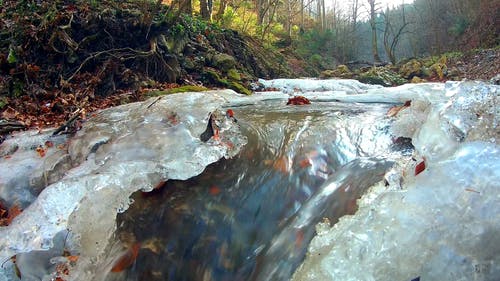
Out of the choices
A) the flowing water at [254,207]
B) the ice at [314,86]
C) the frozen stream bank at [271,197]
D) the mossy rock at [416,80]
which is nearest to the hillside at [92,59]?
the ice at [314,86]

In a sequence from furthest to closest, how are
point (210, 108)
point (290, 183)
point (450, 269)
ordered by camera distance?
1. point (210, 108)
2. point (290, 183)
3. point (450, 269)

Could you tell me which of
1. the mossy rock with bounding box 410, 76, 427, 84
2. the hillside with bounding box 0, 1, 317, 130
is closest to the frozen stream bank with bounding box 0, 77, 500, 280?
the hillside with bounding box 0, 1, 317, 130

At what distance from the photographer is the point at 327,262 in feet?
3.76

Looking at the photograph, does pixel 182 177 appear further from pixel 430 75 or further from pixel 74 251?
pixel 430 75

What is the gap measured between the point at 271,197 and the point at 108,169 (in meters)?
0.90

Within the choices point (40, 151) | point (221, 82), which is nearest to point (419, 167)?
point (40, 151)

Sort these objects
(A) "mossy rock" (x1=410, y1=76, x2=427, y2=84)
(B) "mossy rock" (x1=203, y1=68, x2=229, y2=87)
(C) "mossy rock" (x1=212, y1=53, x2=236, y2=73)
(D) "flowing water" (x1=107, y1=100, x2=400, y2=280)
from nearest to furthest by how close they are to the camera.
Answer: (D) "flowing water" (x1=107, y1=100, x2=400, y2=280) < (B) "mossy rock" (x1=203, y1=68, x2=229, y2=87) < (C) "mossy rock" (x1=212, y1=53, x2=236, y2=73) < (A) "mossy rock" (x1=410, y1=76, x2=427, y2=84)

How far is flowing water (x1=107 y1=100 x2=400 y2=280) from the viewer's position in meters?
1.72

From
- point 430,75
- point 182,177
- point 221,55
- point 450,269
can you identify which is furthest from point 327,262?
point 430,75

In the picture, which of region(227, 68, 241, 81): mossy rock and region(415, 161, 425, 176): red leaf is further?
region(227, 68, 241, 81): mossy rock

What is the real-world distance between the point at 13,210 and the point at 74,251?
938 mm

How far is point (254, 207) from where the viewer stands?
198 centimetres

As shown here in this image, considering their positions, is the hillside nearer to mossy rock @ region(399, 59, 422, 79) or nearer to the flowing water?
the flowing water

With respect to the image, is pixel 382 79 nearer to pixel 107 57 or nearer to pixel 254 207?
pixel 107 57
